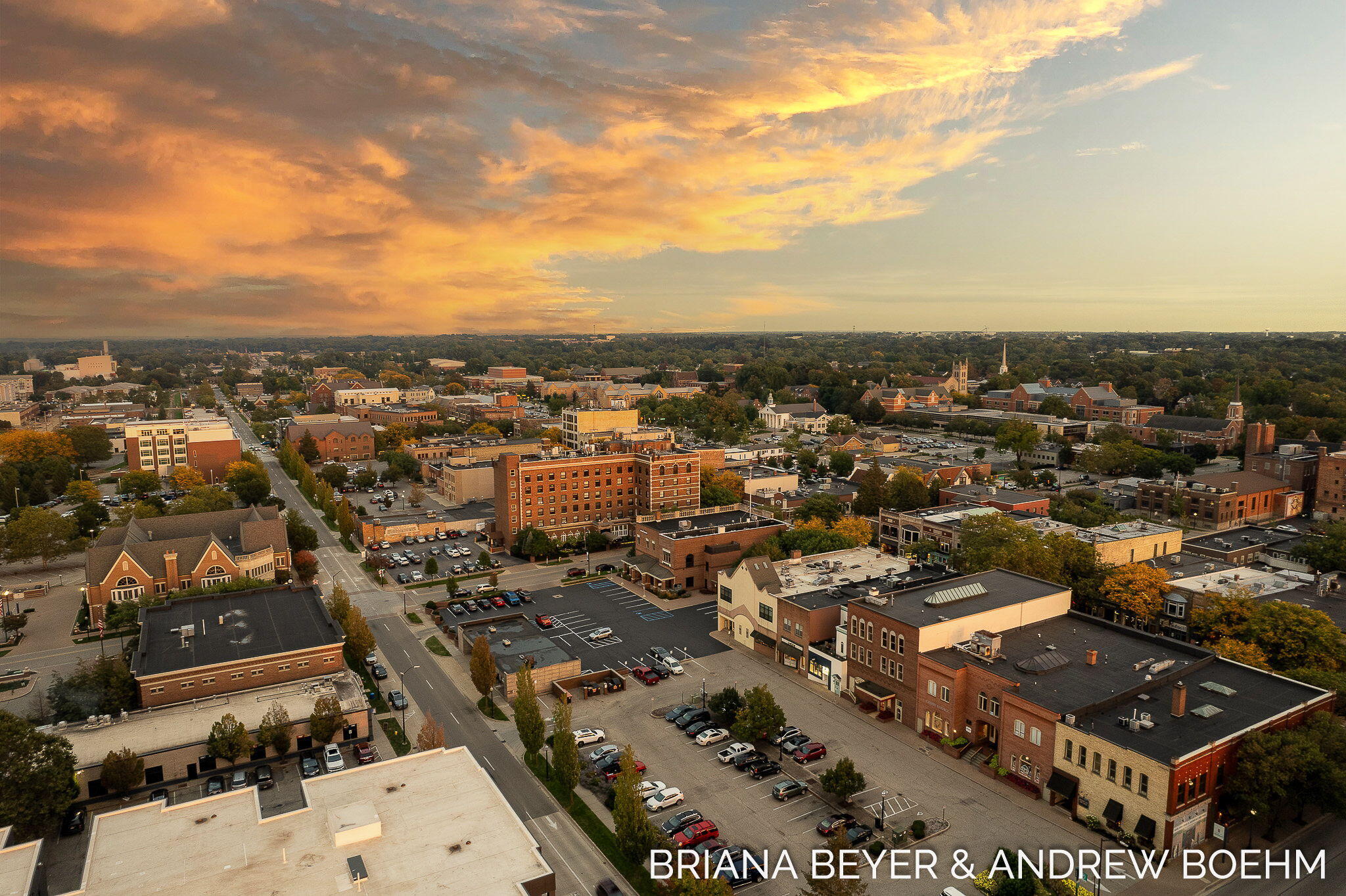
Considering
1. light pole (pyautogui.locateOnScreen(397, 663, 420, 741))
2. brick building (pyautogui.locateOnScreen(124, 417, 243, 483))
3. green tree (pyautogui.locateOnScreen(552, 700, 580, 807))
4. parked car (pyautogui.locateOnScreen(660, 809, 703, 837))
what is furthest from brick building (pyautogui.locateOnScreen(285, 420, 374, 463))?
parked car (pyautogui.locateOnScreen(660, 809, 703, 837))

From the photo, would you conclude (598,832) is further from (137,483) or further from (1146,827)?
(137,483)

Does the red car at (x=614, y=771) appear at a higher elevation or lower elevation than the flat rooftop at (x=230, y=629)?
lower

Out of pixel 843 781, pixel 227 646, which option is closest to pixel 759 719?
pixel 843 781

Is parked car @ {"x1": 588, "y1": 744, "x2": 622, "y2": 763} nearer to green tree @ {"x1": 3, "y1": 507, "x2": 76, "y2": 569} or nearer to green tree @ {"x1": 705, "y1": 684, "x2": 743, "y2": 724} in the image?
green tree @ {"x1": 705, "y1": 684, "x2": 743, "y2": 724}

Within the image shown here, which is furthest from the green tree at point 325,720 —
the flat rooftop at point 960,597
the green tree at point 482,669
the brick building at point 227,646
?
the flat rooftop at point 960,597

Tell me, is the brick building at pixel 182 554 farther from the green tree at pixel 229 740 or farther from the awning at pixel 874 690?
the awning at pixel 874 690

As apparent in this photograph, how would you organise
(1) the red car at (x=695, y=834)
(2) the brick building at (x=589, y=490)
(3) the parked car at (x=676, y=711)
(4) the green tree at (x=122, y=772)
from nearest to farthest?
(1) the red car at (x=695, y=834) < (4) the green tree at (x=122, y=772) < (3) the parked car at (x=676, y=711) < (2) the brick building at (x=589, y=490)
